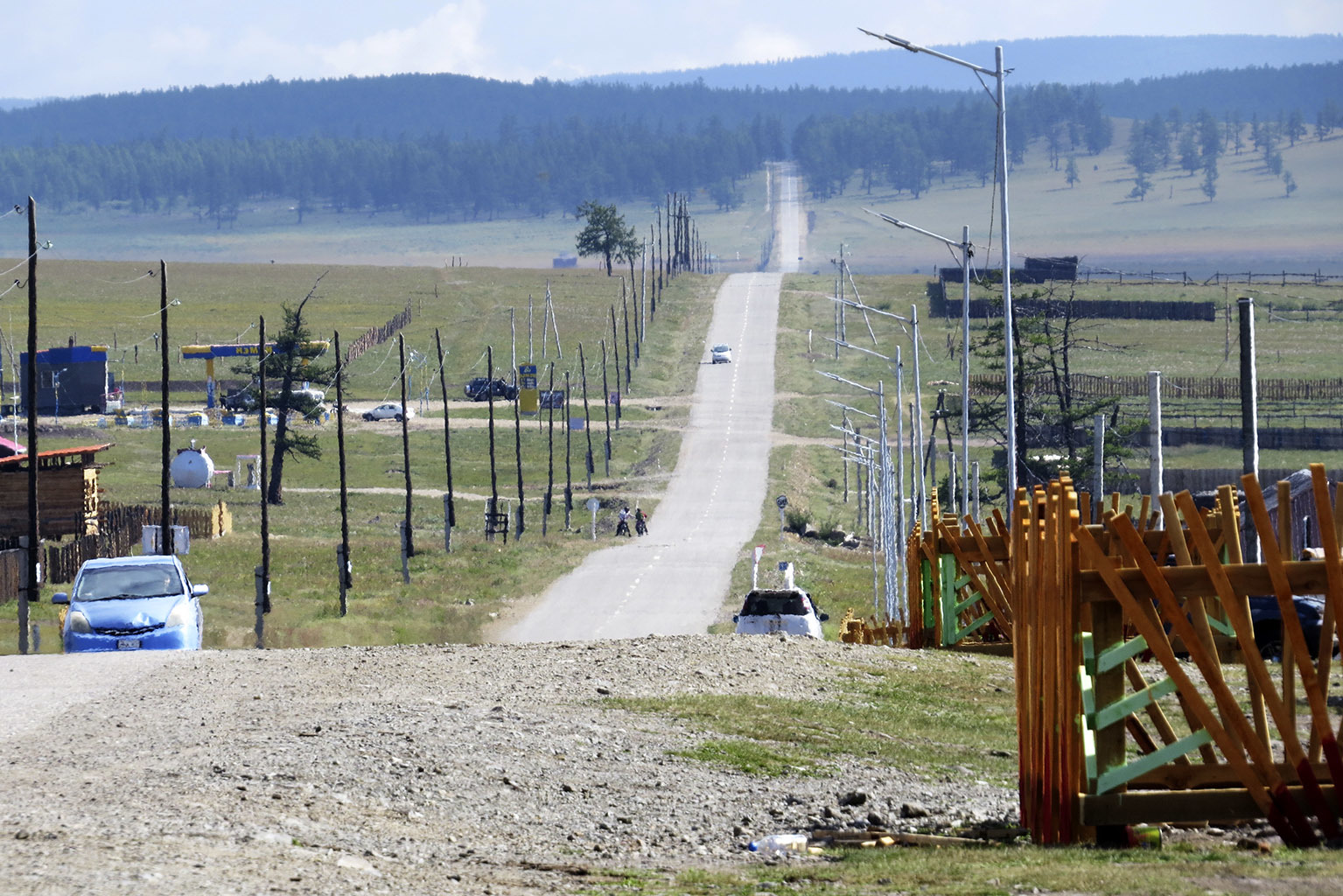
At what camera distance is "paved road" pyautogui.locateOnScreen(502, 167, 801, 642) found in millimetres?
47688

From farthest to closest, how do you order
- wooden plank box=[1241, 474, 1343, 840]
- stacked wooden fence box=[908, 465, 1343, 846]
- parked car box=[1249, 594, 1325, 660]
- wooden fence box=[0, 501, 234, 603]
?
wooden fence box=[0, 501, 234, 603], parked car box=[1249, 594, 1325, 660], stacked wooden fence box=[908, 465, 1343, 846], wooden plank box=[1241, 474, 1343, 840]

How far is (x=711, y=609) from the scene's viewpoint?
50750 mm

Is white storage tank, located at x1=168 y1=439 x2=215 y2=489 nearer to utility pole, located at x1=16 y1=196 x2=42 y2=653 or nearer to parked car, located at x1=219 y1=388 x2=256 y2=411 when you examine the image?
parked car, located at x1=219 y1=388 x2=256 y2=411

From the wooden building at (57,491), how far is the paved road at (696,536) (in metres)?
16.0

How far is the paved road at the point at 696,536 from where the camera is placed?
47688 millimetres

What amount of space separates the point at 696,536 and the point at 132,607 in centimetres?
4747

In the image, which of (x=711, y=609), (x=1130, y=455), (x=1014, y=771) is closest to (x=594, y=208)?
(x=1130, y=455)

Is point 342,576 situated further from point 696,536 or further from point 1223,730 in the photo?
point 1223,730

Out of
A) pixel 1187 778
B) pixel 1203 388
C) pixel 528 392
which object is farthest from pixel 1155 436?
pixel 528 392

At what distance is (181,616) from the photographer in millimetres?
25516

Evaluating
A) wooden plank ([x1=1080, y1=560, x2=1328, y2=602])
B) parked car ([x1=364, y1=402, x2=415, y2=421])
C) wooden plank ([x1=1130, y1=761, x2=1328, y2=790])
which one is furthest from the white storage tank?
wooden plank ([x1=1080, y1=560, x2=1328, y2=602])

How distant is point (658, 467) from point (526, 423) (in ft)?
61.9

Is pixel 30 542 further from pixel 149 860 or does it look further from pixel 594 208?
pixel 594 208

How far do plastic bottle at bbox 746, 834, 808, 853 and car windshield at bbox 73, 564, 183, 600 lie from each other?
1637 cm
